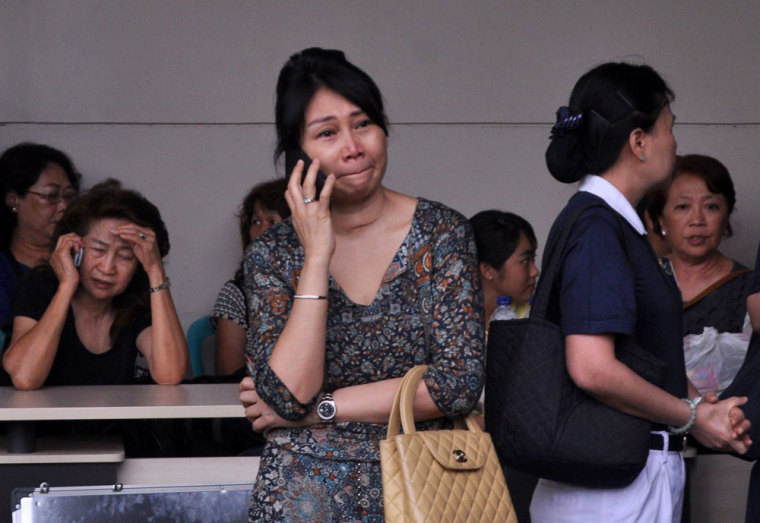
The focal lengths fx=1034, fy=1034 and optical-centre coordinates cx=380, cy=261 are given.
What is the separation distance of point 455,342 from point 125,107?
3602mm

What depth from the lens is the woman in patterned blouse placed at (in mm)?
1816

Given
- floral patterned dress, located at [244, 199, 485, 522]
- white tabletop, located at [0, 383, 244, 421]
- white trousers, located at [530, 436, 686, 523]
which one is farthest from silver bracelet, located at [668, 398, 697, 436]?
white tabletop, located at [0, 383, 244, 421]

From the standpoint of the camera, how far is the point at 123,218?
3854mm

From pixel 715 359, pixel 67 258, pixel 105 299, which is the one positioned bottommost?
pixel 715 359

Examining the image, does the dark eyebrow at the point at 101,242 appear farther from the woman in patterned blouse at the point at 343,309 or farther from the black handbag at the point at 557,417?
the black handbag at the point at 557,417

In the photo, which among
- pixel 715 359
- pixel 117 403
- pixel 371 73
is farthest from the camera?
pixel 371 73

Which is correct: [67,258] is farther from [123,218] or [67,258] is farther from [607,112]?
[607,112]

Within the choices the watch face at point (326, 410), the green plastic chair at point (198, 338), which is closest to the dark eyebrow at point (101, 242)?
the green plastic chair at point (198, 338)

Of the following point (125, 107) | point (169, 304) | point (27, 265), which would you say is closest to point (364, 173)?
point (169, 304)

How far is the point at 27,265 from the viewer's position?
456 cm

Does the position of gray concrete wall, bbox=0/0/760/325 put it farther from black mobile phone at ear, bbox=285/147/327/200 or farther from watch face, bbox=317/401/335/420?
watch face, bbox=317/401/335/420

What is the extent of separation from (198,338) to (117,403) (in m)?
1.87

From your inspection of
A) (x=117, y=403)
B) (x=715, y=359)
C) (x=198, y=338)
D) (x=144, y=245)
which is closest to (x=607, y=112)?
(x=715, y=359)

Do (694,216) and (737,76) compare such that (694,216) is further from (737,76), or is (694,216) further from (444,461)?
(444,461)
